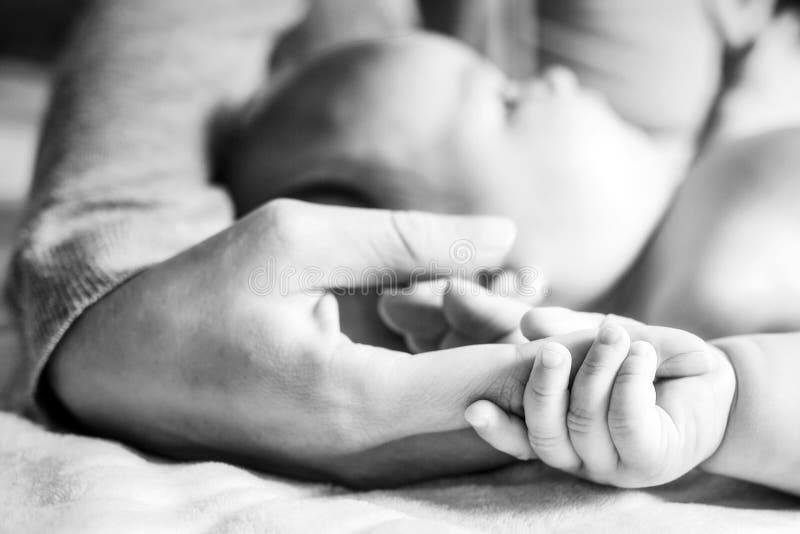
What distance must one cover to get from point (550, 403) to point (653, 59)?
0.58 meters

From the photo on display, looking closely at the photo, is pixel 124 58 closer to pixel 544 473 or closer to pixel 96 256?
pixel 96 256

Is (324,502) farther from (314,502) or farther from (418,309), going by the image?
(418,309)

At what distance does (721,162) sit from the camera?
0.71 m

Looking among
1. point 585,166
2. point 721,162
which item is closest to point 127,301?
point 585,166

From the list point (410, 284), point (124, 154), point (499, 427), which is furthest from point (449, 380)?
point (124, 154)

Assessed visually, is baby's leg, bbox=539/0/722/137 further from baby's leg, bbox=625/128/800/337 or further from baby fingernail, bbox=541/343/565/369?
baby fingernail, bbox=541/343/565/369

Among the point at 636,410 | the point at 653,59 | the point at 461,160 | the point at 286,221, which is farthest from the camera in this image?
the point at 653,59

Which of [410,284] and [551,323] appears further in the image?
[410,284]

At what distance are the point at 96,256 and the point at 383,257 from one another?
0.23 meters

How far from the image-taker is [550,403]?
1.43 ft

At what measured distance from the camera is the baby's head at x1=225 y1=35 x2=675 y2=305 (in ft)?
2.27

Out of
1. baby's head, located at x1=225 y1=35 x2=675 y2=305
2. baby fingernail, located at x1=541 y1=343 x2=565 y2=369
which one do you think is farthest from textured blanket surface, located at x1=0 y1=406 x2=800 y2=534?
baby's head, located at x1=225 y1=35 x2=675 y2=305

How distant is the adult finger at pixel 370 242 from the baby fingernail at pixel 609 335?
0.58 feet

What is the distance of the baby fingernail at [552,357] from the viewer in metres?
0.43
